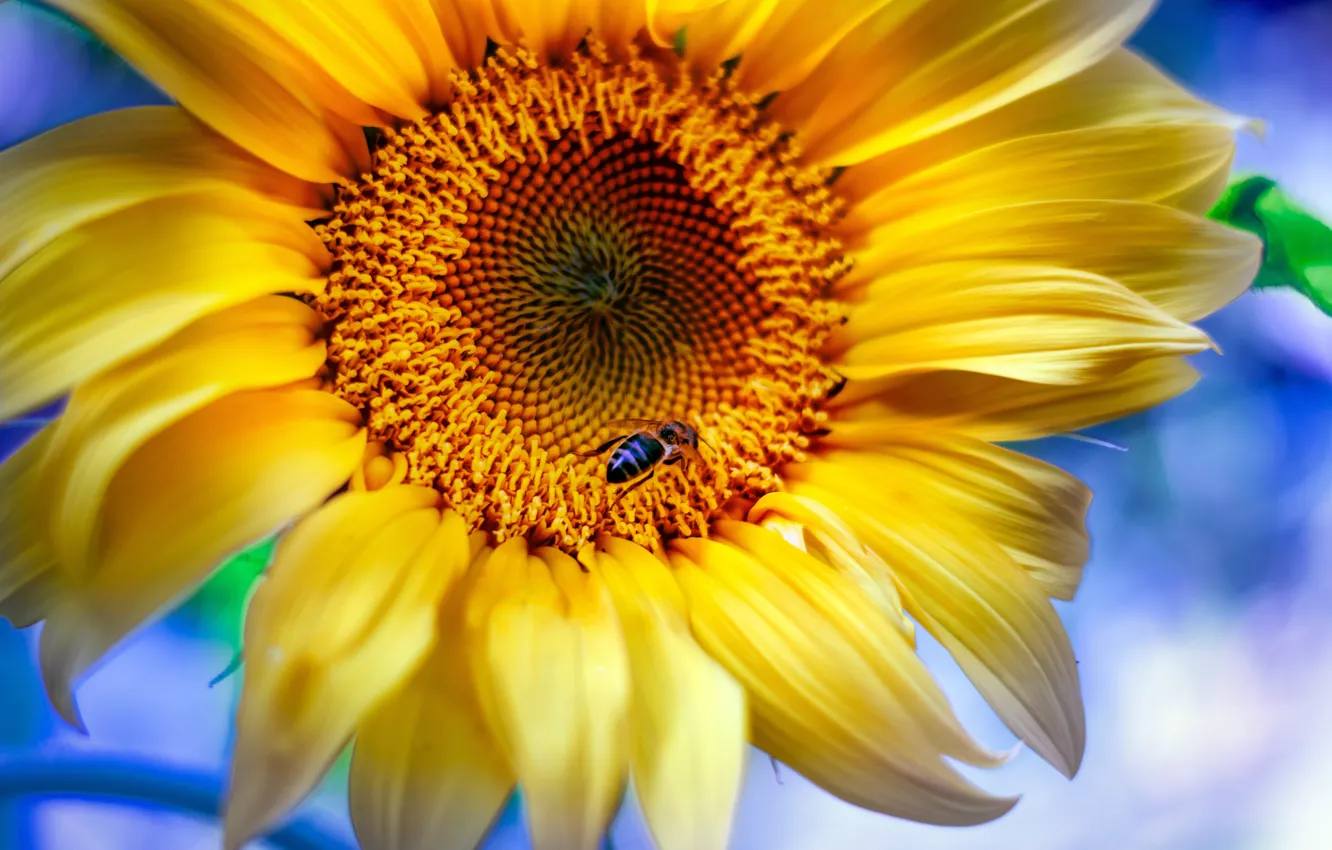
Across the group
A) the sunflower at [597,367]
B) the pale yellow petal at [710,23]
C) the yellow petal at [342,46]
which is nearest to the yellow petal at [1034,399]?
the sunflower at [597,367]

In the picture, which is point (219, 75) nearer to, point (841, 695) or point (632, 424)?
point (632, 424)

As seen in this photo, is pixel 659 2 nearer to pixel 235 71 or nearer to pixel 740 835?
pixel 235 71

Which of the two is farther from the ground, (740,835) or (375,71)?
(375,71)

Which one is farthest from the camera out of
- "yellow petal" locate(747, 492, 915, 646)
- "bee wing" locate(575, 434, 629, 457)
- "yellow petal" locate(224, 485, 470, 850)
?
"bee wing" locate(575, 434, 629, 457)

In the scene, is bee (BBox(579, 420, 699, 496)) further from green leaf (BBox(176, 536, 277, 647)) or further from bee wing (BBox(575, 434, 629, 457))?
green leaf (BBox(176, 536, 277, 647))

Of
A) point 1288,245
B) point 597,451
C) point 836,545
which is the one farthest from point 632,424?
point 1288,245

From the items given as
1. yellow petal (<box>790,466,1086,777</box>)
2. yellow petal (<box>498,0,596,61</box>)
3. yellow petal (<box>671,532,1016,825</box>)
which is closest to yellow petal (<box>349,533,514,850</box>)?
yellow petal (<box>671,532,1016,825</box>)

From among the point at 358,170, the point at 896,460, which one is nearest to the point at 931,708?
the point at 896,460
